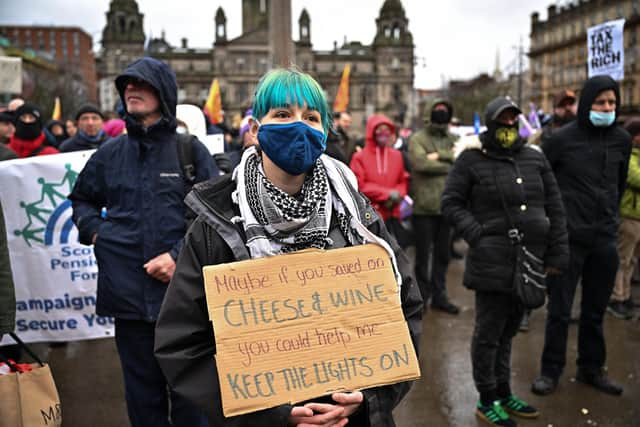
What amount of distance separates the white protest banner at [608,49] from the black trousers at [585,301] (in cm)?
290

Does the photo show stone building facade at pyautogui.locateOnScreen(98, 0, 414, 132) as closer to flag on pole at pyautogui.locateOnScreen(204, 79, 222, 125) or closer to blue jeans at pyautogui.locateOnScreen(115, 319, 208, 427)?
flag on pole at pyautogui.locateOnScreen(204, 79, 222, 125)

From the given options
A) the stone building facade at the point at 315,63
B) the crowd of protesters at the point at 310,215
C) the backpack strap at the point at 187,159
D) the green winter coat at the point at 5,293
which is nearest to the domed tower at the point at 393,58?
the stone building facade at the point at 315,63

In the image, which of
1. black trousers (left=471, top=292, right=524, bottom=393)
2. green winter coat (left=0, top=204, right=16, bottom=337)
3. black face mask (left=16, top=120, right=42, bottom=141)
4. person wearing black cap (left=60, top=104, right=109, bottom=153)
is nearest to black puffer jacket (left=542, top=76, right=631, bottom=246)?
black trousers (left=471, top=292, right=524, bottom=393)

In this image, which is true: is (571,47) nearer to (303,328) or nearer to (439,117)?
(439,117)

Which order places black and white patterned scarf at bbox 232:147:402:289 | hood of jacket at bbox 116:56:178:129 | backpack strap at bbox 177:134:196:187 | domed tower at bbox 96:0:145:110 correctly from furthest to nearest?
domed tower at bbox 96:0:145:110, backpack strap at bbox 177:134:196:187, hood of jacket at bbox 116:56:178:129, black and white patterned scarf at bbox 232:147:402:289

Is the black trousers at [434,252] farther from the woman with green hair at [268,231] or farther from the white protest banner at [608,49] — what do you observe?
the woman with green hair at [268,231]

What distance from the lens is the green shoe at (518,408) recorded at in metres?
3.85

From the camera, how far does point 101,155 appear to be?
2.99 metres

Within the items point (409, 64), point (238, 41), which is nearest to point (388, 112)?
point (409, 64)

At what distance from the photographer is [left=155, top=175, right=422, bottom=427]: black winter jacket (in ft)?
5.74

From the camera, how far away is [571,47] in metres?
64.4

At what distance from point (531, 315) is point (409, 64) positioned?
293 ft

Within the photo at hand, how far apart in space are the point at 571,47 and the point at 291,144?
2803 inches

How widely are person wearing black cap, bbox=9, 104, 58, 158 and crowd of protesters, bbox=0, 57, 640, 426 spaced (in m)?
0.01
